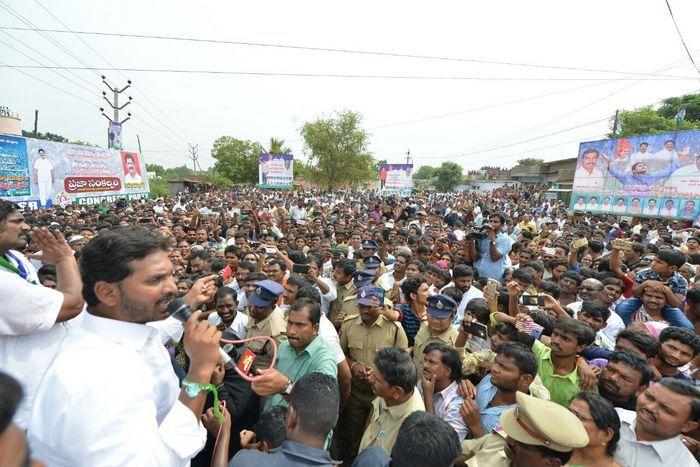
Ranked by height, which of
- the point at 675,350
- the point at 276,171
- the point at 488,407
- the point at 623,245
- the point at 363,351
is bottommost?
the point at 363,351

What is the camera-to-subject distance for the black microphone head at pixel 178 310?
4.71 ft

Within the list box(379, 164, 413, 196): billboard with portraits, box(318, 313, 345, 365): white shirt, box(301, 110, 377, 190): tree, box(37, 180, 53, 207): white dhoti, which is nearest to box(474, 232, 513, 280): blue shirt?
box(318, 313, 345, 365): white shirt

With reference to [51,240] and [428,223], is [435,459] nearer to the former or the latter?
[51,240]

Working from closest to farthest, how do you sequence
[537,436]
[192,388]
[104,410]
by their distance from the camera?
[104,410]
[192,388]
[537,436]

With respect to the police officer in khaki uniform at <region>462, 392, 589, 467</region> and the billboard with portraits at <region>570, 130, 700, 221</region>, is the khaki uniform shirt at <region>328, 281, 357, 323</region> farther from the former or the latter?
the billboard with portraits at <region>570, 130, 700, 221</region>

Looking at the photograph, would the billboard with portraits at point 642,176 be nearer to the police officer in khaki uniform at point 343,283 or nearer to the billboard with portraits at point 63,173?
the police officer in khaki uniform at point 343,283

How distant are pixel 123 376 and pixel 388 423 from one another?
5.73ft

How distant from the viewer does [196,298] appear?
182cm

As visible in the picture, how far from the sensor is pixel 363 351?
357 cm

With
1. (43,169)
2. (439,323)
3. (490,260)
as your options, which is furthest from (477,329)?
(43,169)

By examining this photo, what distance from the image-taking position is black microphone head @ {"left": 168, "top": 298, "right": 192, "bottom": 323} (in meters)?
1.44

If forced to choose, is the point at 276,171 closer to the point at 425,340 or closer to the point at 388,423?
the point at 425,340

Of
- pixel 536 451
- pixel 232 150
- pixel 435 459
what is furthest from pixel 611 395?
pixel 232 150

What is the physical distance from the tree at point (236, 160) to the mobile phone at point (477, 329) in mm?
51412
